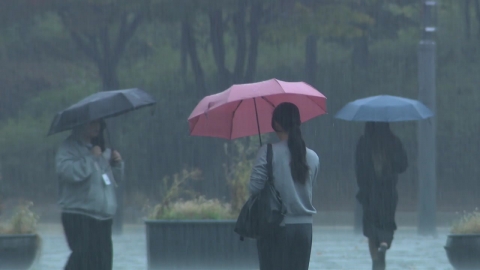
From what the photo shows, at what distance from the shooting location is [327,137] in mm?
21906

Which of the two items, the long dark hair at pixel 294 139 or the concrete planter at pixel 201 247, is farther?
the concrete planter at pixel 201 247

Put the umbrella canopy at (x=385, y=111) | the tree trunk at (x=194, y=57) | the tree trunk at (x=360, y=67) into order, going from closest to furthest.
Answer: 1. the umbrella canopy at (x=385, y=111)
2. the tree trunk at (x=194, y=57)
3. the tree trunk at (x=360, y=67)

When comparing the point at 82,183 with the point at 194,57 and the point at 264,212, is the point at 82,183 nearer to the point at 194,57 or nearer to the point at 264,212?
the point at 264,212

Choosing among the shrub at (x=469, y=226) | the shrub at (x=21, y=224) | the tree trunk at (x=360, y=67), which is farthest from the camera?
the tree trunk at (x=360, y=67)

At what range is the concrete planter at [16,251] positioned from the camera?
955 cm

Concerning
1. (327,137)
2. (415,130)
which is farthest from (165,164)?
(415,130)

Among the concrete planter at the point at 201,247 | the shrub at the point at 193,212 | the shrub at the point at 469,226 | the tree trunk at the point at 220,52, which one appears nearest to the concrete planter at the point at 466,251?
the shrub at the point at 469,226

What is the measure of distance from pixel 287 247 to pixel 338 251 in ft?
21.3

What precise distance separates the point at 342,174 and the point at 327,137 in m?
0.93

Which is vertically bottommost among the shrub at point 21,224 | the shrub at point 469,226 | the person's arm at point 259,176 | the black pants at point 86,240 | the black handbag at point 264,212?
the shrub at point 469,226

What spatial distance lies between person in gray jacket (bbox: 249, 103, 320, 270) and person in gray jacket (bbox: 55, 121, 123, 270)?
5.55ft

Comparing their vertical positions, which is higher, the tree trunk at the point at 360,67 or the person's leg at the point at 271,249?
the tree trunk at the point at 360,67

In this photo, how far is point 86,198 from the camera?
696 centimetres

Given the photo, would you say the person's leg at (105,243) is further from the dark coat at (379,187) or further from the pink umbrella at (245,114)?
the dark coat at (379,187)
